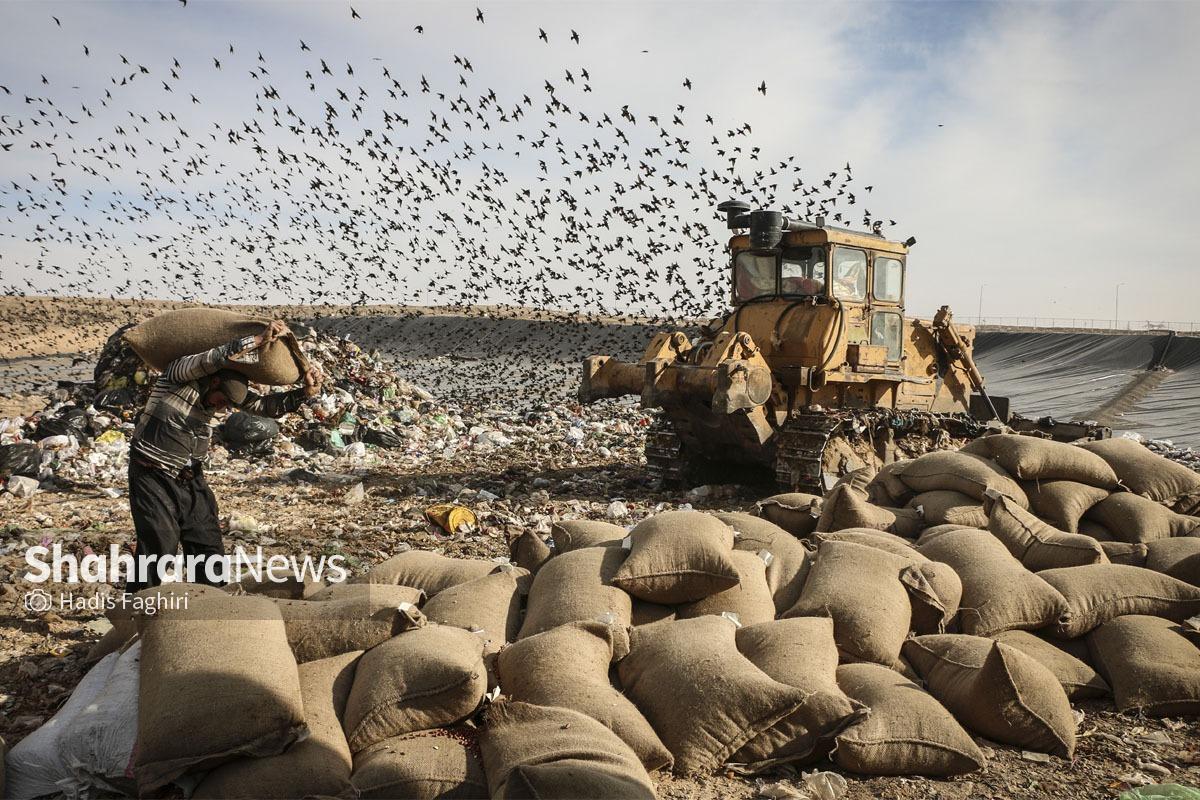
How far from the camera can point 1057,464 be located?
4.70m

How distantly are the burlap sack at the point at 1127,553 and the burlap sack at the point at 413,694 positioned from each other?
10.5ft

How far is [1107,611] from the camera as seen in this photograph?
347cm

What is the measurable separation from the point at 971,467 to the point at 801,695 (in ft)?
8.95

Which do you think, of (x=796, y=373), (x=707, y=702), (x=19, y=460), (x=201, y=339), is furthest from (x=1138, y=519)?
(x=19, y=460)

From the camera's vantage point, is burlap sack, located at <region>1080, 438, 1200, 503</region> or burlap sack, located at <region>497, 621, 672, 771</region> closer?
burlap sack, located at <region>497, 621, 672, 771</region>

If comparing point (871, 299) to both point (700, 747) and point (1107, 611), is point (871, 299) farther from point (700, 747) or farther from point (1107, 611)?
point (700, 747)

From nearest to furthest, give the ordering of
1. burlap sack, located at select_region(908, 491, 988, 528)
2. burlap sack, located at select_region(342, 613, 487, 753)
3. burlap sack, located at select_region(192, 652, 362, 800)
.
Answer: burlap sack, located at select_region(192, 652, 362, 800) < burlap sack, located at select_region(342, 613, 487, 753) < burlap sack, located at select_region(908, 491, 988, 528)

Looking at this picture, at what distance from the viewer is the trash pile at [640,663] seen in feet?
7.41

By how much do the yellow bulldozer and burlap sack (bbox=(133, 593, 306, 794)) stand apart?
5.05 m

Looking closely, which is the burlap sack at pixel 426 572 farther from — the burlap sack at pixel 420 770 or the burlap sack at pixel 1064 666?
the burlap sack at pixel 1064 666

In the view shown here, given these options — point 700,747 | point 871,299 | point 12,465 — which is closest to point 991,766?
point 700,747

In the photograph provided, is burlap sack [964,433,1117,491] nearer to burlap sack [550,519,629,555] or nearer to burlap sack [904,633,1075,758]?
burlap sack [904,633,1075,758]

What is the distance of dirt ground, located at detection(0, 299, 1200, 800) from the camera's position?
8.92 feet

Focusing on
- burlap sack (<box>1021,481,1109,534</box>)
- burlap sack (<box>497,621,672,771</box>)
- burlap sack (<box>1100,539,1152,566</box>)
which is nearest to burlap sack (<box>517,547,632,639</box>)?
burlap sack (<box>497,621,672,771</box>)
